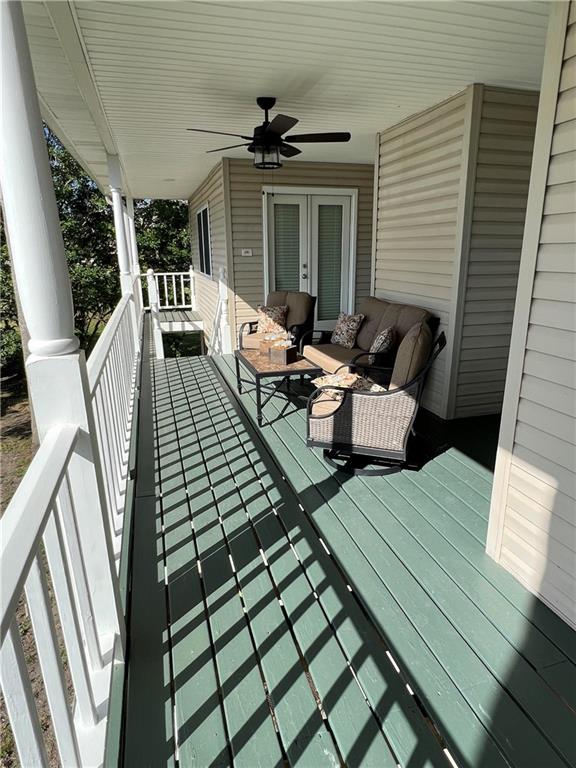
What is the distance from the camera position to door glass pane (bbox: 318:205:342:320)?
287 inches

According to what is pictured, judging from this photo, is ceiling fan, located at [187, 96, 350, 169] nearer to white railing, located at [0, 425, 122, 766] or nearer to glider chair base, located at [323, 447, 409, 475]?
glider chair base, located at [323, 447, 409, 475]

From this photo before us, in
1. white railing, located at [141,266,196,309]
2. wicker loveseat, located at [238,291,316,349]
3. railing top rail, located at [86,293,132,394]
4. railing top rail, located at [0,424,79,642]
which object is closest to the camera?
railing top rail, located at [0,424,79,642]

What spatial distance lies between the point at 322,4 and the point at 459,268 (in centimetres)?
217

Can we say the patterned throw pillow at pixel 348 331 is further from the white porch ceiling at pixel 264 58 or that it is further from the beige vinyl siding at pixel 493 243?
the white porch ceiling at pixel 264 58

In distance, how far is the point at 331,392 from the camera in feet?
11.0

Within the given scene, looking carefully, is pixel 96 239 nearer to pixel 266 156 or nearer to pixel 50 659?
pixel 266 156

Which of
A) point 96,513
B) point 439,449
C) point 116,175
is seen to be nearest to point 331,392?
point 439,449

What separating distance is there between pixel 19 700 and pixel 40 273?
90cm

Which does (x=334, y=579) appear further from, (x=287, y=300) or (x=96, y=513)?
(x=287, y=300)

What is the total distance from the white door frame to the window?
7.26 ft

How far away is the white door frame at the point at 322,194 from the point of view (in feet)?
22.6

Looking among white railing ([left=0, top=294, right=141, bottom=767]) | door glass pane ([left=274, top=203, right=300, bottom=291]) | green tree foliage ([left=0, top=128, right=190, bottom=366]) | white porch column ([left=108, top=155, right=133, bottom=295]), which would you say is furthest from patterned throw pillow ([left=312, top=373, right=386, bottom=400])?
green tree foliage ([left=0, top=128, right=190, bottom=366])

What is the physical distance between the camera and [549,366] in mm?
1854

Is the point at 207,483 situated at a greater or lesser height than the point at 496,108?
lesser
